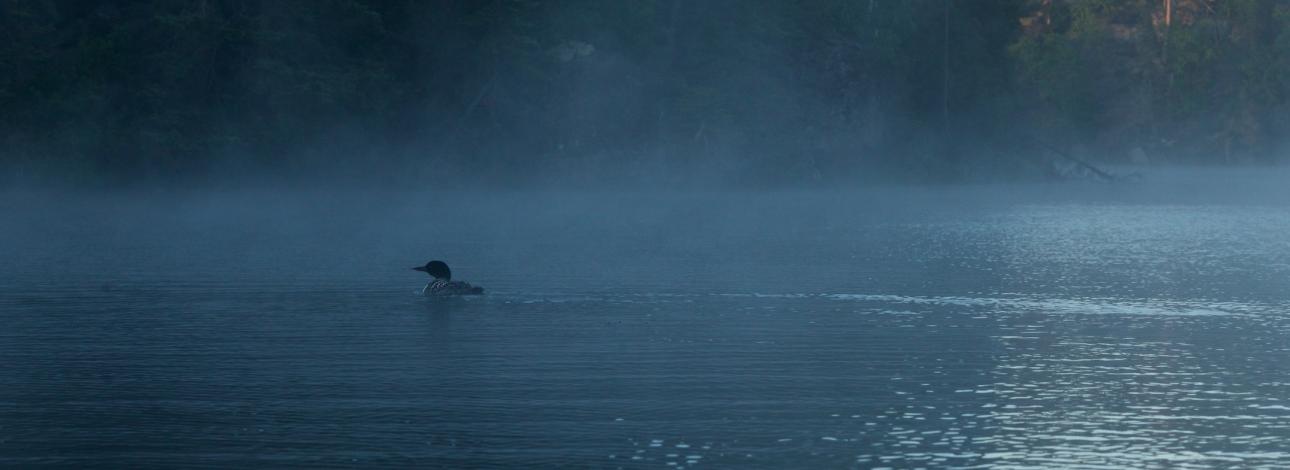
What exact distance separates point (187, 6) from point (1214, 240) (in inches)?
1218

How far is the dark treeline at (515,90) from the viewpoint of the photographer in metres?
49.4

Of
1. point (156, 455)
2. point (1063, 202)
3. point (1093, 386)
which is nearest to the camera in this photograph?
point (156, 455)

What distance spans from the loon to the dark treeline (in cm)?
3224

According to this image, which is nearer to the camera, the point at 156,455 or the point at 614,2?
the point at 156,455

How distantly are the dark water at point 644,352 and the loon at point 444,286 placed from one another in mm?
391

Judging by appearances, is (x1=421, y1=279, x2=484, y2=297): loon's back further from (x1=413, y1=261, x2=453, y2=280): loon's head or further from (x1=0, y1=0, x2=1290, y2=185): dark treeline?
(x1=0, y1=0, x2=1290, y2=185): dark treeline

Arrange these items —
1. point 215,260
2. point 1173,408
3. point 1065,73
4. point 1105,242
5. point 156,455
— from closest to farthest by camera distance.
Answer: point 156,455 < point 1173,408 < point 215,260 < point 1105,242 < point 1065,73

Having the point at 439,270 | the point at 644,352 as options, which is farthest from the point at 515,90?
the point at 644,352

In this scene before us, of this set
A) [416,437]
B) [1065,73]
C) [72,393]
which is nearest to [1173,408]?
[416,437]

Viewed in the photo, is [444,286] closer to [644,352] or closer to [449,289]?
[449,289]

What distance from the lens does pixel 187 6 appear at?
49562mm

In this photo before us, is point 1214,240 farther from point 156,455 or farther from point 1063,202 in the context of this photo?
point 156,455

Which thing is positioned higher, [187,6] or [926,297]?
[187,6]

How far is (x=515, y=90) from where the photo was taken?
183 feet
